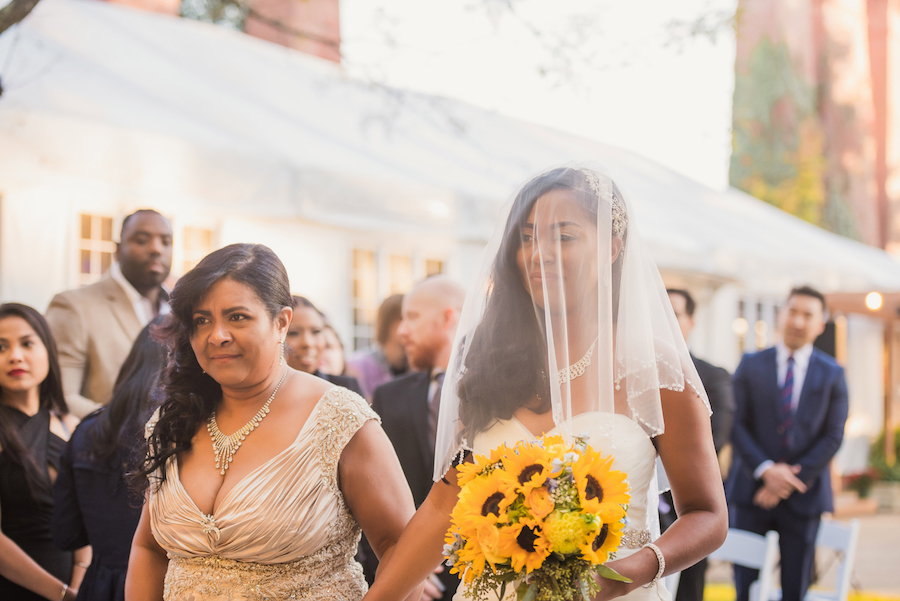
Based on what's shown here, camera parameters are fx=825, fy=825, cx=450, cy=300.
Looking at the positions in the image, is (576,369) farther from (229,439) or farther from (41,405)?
(41,405)

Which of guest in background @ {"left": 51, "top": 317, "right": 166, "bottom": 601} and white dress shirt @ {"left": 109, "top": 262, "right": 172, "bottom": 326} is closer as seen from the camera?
guest in background @ {"left": 51, "top": 317, "right": 166, "bottom": 601}

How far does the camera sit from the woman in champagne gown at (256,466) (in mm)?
2336

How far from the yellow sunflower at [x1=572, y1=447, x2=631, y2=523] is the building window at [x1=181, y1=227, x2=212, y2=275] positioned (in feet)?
16.0

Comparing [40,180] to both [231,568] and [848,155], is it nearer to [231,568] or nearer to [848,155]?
[231,568]

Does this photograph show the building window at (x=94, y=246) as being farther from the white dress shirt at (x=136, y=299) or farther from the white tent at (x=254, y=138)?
the white dress shirt at (x=136, y=299)

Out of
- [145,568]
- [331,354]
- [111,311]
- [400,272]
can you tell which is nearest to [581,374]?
[145,568]

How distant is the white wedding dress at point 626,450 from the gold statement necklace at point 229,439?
653 millimetres

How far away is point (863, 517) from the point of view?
1278cm

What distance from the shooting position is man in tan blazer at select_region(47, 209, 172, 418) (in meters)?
4.32

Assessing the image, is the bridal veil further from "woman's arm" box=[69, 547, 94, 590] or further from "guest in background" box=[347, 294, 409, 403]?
"guest in background" box=[347, 294, 409, 403]

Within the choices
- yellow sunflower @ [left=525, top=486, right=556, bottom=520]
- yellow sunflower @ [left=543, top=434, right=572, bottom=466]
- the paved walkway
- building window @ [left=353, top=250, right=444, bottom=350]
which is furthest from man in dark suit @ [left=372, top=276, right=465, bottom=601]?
the paved walkway

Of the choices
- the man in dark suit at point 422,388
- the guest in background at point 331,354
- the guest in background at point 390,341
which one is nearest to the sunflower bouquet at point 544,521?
the man in dark suit at point 422,388

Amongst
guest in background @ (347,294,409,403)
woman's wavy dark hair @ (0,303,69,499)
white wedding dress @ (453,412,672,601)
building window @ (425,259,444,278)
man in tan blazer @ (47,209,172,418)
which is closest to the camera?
white wedding dress @ (453,412,672,601)

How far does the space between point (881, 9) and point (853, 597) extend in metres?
29.7
